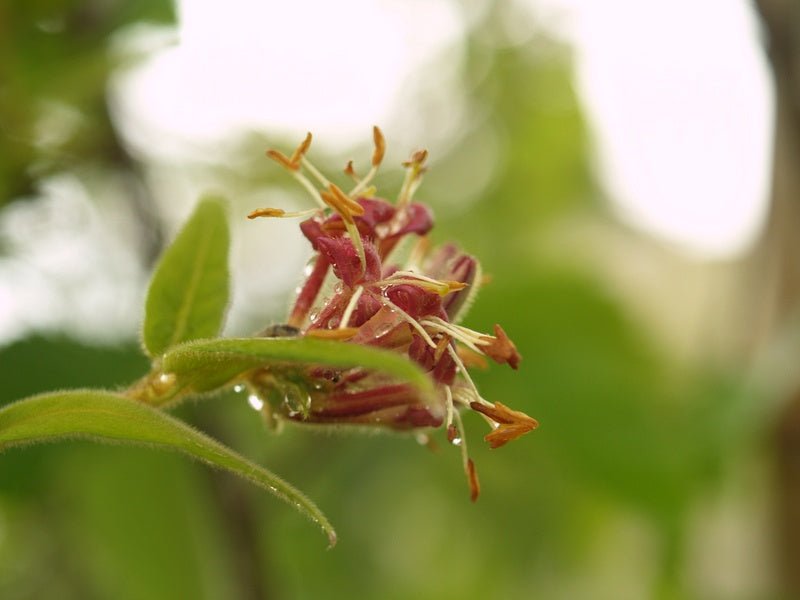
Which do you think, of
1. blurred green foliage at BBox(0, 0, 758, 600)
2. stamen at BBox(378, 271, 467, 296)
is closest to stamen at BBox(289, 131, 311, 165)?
stamen at BBox(378, 271, 467, 296)

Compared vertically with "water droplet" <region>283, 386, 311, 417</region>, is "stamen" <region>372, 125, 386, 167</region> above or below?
above

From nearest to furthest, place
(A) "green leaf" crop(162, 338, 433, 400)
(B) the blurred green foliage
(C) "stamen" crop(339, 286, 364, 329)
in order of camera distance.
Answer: (A) "green leaf" crop(162, 338, 433, 400) < (C) "stamen" crop(339, 286, 364, 329) < (B) the blurred green foliage

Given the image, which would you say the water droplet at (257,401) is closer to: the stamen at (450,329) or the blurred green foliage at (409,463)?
the stamen at (450,329)

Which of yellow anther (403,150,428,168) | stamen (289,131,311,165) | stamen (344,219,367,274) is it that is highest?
stamen (289,131,311,165)

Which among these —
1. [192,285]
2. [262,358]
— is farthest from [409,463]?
[262,358]

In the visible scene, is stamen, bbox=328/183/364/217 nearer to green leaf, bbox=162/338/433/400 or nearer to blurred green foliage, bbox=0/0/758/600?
green leaf, bbox=162/338/433/400

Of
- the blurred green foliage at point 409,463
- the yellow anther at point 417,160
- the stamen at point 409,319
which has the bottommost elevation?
the blurred green foliage at point 409,463

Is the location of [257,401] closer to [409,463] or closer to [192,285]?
[192,285]

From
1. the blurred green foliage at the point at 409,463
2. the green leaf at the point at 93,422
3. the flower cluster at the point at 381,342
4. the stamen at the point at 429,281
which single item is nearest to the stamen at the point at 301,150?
the flower cluster at the point at 381,342
